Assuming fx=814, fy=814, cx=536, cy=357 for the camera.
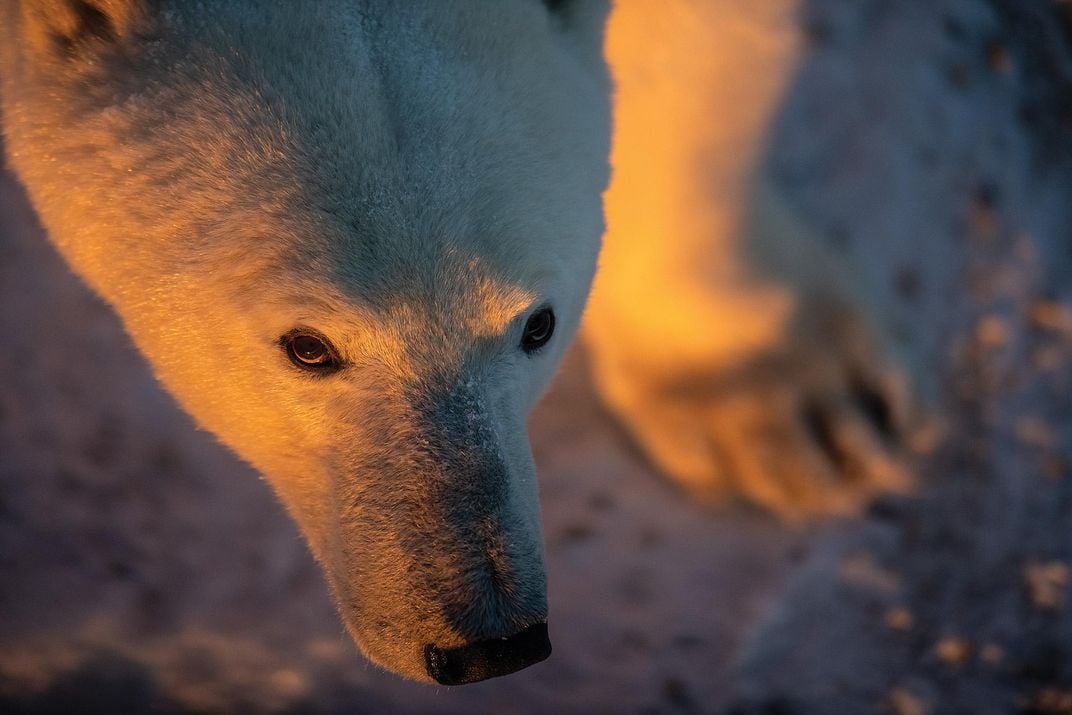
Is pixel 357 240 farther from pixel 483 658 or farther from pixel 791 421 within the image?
pixel 791 421

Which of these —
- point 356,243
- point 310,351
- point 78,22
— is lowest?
point 310,351

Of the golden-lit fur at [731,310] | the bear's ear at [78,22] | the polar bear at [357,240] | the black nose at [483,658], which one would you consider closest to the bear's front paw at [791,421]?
the golden-lit fur at [731,310]

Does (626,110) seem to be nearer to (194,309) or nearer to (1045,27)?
(194,309)

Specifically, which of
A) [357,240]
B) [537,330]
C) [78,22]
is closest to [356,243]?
[357,240]

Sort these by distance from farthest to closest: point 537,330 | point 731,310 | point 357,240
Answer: point 731,310, point 537,330, point 357,240

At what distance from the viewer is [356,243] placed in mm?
993

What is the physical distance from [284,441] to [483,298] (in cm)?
37

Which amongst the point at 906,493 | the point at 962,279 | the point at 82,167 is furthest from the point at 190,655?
the point at 962,279

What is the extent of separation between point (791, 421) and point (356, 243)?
1.45 m

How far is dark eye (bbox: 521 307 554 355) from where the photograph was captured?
1.18m

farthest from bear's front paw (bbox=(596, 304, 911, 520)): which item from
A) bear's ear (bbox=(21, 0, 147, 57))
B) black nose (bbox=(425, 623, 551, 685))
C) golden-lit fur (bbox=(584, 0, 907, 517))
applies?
bear's ear (bbox=(21, 0, 147, 57))

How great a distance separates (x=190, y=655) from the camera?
81.8 inches

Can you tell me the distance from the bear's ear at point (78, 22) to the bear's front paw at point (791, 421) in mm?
1460

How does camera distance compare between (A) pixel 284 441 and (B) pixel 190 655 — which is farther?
(B) pixel 190 655
